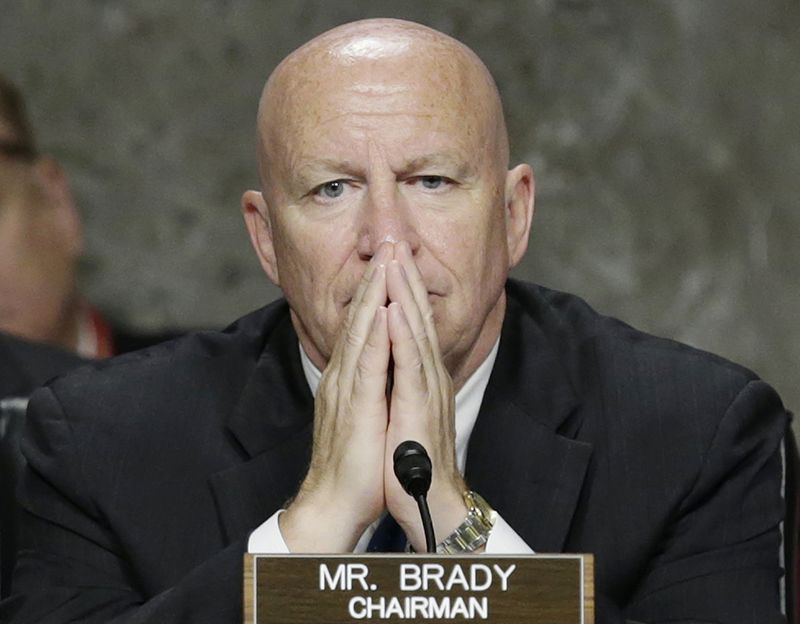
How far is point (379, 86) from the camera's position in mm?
2473

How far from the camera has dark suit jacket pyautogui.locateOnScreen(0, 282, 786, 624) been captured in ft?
8.28

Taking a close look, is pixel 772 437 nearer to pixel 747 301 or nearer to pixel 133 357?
pixel 133 357

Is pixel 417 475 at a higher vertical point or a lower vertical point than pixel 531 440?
lower

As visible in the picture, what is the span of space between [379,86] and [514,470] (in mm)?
560

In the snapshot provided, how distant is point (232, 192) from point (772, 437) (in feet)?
6.94

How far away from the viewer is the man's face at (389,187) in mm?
2455

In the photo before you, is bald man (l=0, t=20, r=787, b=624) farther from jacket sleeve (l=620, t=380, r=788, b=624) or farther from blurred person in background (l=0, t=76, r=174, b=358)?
blurred person in background (l=0, t=76, r=174, b=358)

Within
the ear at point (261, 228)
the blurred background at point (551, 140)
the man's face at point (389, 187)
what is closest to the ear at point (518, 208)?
the man's face at point (389, 187)

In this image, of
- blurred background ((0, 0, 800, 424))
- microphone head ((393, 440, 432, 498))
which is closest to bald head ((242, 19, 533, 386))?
microphone head ((393, 440, 432, 498))

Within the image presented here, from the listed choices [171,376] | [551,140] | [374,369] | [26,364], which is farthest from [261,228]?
[551,140]

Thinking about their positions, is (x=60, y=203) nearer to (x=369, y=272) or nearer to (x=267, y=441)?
(x=267, y=441)

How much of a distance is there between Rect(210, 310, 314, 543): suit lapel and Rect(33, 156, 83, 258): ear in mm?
1742

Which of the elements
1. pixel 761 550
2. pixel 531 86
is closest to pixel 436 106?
pixel 761 550

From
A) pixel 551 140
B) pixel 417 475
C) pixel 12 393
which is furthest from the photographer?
pixel 551 140
